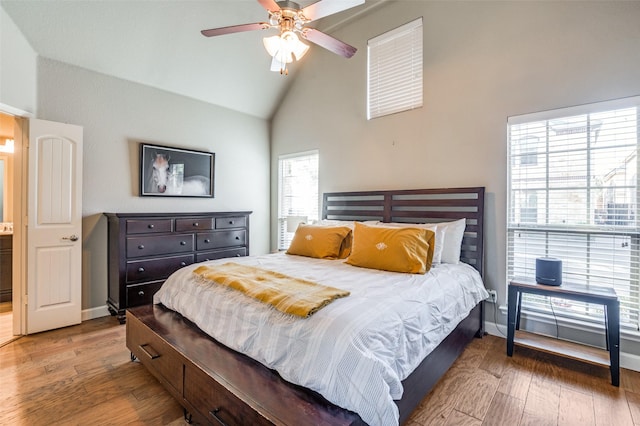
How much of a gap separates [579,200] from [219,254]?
3.94 meters

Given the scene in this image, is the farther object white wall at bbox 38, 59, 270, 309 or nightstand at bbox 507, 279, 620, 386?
white wall at bbox 38, 59, 270, 309

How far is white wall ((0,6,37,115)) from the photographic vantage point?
271 centimetres

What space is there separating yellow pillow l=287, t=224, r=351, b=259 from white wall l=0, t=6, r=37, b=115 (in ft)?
9.77

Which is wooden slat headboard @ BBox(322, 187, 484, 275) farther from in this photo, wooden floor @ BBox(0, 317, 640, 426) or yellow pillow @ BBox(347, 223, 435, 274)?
wooden floor @ BBox(0, 317, 640, 426)

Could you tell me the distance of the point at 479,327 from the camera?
2.88 metres

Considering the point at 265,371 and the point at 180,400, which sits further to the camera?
the point at 180,400

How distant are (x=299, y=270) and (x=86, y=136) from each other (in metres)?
2.92

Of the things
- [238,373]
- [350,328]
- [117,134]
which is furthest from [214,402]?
[117,134]

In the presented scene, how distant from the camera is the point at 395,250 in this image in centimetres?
253

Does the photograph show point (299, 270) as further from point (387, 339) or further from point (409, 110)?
point (409, 110)

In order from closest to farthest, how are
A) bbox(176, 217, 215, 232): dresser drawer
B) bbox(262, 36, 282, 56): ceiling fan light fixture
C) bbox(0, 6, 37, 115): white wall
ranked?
bbox(262, 36, 282, 56): ceiling fan light fixture, bbox(0, 6, 37, 115): white wall, bbox(176, 217, 215, 232): dresser drawer

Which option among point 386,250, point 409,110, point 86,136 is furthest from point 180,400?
point 409,110

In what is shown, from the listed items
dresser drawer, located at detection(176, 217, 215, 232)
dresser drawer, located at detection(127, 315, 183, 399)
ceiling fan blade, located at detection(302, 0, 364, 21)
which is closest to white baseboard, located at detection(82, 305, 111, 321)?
dresser drawer, located at detection(176, 217, 215, 232)

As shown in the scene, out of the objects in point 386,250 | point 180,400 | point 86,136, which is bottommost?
point 180,400
